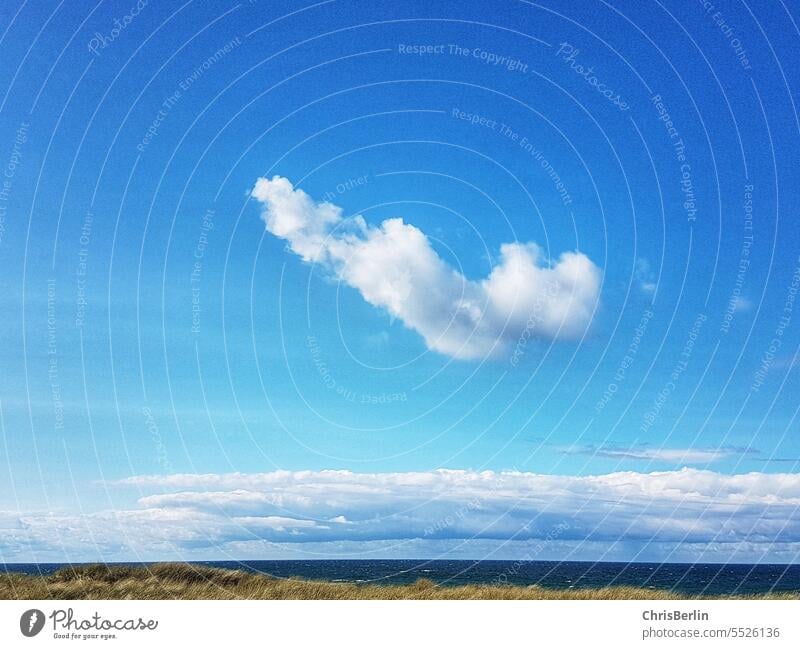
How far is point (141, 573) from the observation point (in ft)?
97.7

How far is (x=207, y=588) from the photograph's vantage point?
28734 millimetres
